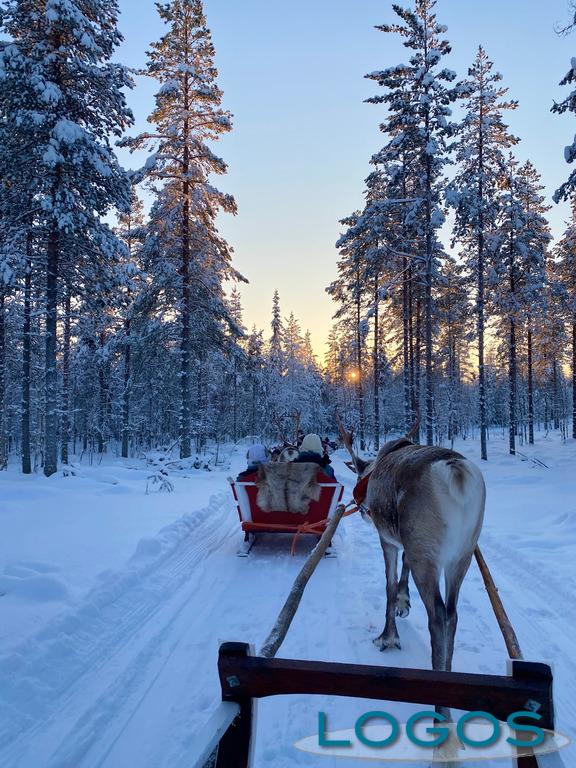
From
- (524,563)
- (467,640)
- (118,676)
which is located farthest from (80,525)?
(524,563)

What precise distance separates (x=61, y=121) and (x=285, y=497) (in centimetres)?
1218

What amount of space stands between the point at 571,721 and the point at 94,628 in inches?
151

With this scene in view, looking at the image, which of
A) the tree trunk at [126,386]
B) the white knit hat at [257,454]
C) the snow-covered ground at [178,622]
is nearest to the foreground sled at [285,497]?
the snow-covered ground at [178,622]

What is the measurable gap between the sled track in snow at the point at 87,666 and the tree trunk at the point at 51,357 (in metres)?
9.74

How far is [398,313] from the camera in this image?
27297 millimetres

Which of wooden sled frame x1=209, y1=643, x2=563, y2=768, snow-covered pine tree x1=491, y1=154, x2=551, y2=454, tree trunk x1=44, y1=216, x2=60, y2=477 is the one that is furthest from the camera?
snow-covered pine tree x1=491, y1=154, x2=551, y2=454

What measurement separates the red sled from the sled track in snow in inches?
66.5

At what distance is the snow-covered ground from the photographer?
2.92 metres

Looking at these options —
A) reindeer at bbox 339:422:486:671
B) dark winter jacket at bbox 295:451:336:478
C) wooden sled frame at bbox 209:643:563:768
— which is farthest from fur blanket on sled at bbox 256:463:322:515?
wooden sled frame at bbox 209:643:563:768

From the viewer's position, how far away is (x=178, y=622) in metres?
4.46

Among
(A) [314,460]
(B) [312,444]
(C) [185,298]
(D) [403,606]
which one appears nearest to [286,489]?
(A) [314,460]

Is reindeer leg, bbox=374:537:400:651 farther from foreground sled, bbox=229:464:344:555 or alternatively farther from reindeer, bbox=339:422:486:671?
foreground sled, bbox=229:464:344:555

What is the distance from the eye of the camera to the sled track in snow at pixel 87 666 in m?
2.81

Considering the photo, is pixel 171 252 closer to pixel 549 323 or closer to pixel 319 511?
pixel 319 511
